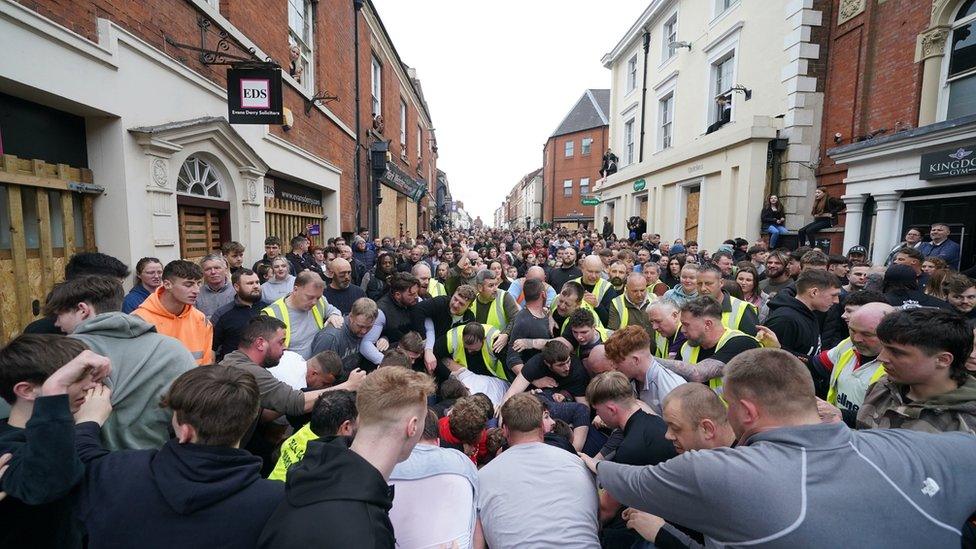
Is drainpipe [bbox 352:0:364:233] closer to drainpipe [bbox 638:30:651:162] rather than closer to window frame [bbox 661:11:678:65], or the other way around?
window frame [bbox 661:11:678:65]

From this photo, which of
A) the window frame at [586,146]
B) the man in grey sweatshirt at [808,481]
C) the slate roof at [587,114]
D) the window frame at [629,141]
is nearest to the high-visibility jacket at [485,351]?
the man in grey sweatshirt at [808,481]

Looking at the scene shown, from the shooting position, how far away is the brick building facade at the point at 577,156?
3581cm

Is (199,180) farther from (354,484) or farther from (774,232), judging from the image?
(774,232)

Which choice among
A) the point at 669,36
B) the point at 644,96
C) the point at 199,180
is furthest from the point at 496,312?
the point at 644,96

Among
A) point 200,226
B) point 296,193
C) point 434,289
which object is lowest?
point 434,289

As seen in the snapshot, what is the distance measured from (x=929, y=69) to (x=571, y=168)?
3104cm

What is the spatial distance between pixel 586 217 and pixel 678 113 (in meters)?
21.9

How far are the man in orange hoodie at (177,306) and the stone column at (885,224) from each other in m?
10.4

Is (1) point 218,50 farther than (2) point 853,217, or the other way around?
(2) point 853,217

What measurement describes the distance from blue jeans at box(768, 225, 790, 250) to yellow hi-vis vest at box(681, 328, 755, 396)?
8.57 meters

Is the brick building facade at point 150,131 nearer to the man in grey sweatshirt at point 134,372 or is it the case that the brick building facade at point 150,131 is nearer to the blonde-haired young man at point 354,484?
the man in grey sweatshirt at point 134,372

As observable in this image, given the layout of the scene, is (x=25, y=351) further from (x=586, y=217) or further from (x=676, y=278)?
(x=586, y=217)

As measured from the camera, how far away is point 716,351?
10.2 ft

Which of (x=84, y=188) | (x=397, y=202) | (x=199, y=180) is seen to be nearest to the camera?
(x=84, y=188)
